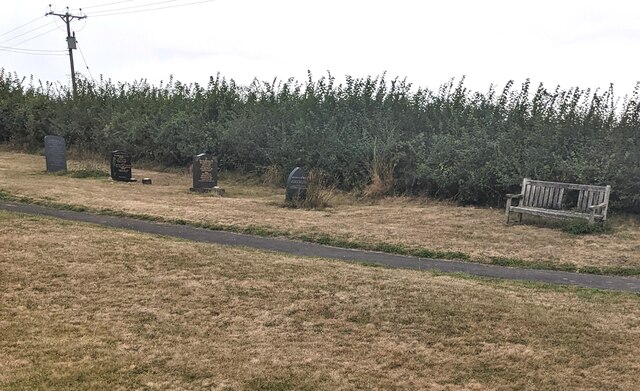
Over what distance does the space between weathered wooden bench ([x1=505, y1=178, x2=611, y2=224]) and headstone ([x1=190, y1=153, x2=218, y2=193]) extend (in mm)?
8159

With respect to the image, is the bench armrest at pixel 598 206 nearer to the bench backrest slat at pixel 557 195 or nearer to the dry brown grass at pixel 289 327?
the bench backrest slat at pixel 557 195

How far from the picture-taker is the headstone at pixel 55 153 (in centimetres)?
1831

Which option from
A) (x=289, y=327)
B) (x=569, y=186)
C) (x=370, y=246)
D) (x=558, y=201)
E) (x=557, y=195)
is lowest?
(x=289, y=327)

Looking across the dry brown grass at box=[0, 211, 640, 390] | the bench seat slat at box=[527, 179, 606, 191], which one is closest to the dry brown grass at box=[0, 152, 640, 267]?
the bench seat slat at box=[527, 179, 606, 191]

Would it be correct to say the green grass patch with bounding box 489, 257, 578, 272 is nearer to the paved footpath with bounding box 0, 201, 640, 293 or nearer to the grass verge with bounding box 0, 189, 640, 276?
the grass verge with bounding box 0, 189, 640, 276

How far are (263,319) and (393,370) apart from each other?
1467 mm

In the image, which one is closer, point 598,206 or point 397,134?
point 598,206

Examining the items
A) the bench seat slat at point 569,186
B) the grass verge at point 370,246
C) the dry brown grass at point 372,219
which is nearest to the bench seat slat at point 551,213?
the dry brown grass at point 372,219

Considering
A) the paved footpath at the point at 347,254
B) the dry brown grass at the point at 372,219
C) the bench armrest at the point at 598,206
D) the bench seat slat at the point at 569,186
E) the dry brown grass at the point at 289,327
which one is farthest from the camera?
the bench seat slat at the point at 569,186

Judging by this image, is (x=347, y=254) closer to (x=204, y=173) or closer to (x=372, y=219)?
(x=372, y=219)

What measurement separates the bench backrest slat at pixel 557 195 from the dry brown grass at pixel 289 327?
492cm

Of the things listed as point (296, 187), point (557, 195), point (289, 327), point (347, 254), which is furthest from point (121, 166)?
point (289, 327)

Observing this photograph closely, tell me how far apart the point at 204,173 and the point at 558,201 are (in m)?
9.08

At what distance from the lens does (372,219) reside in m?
11.0
